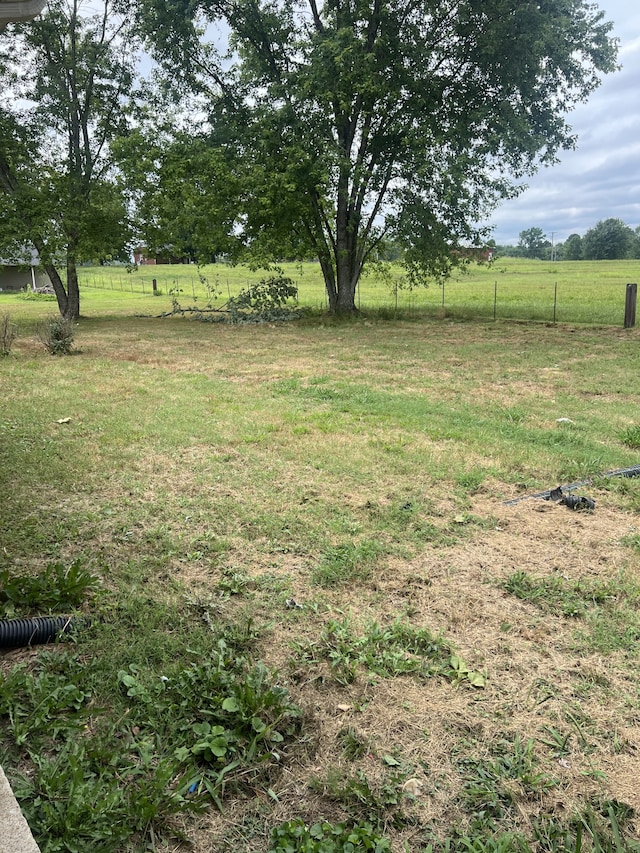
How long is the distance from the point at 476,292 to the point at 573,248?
55494 millimetres

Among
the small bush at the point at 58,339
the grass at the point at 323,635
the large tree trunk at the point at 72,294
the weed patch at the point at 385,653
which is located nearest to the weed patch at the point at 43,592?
the grass at the point at 323,635

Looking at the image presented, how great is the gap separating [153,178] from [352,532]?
55.2 feet

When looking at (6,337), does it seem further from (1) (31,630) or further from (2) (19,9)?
(1) (31,630)

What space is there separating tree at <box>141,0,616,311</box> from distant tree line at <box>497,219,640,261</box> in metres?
51.2

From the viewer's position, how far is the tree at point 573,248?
73463 millimetres

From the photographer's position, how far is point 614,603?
8.79ft

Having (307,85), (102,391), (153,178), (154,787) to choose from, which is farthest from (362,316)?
(154,787)

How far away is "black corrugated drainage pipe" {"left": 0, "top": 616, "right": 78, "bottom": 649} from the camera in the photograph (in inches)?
93.4

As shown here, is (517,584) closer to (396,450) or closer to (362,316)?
(396,450)

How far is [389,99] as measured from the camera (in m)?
14.6

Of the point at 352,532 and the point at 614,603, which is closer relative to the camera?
the point at 614,603

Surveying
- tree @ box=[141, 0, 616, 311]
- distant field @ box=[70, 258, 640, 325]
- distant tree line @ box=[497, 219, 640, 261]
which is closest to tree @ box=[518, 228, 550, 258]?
distant tree line @ box=[497, 219, 640, 261]

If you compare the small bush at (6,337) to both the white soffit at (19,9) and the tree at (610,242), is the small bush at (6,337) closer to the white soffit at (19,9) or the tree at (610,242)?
the white soffit at (19,9)

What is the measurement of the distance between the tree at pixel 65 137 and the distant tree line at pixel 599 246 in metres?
53.4
